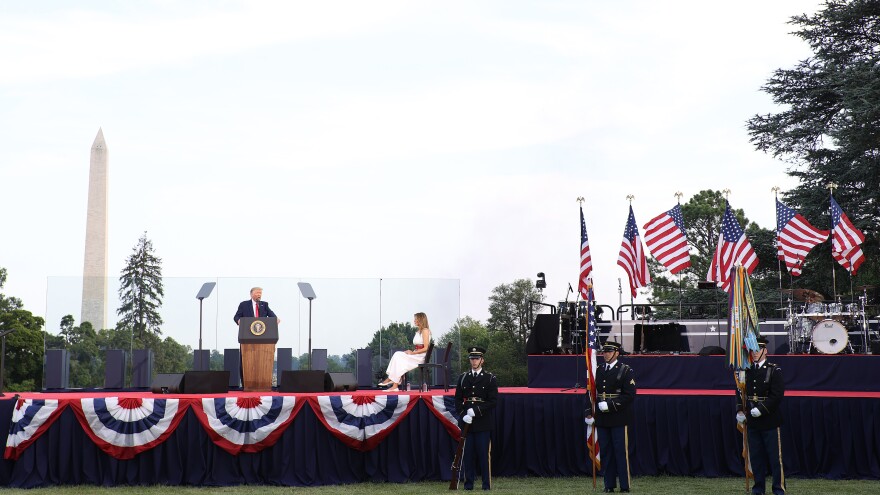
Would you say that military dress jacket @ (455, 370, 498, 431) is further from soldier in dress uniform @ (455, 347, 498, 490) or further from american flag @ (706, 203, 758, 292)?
american flag @ (706, 203, 758, 292)

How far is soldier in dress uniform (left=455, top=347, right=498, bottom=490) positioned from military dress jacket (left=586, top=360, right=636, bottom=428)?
1279 millimetres

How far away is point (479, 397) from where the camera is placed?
11664mm

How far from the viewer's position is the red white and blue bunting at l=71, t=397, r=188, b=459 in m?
11.8

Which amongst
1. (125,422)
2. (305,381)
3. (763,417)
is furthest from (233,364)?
(763,417)

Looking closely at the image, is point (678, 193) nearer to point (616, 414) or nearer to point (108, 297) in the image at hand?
point (616, 414)

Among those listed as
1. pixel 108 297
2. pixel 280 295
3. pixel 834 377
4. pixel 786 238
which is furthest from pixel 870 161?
pixel 108 297

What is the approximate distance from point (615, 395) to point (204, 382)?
5.76 meters

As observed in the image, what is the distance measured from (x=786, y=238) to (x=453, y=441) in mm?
9807

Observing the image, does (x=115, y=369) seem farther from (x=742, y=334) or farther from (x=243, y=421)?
(x=742, y=334)

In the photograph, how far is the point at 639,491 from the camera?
11.4 m

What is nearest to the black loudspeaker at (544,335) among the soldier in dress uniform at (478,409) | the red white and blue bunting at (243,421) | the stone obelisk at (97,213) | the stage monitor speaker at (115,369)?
the soldier in dress uniform at (478,409)

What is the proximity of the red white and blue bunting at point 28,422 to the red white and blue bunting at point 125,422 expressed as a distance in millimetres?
291

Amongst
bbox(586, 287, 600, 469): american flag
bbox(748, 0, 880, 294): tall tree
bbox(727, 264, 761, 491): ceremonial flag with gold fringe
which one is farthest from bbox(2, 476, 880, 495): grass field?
bbox(748, 0, 880, 294): tall tree

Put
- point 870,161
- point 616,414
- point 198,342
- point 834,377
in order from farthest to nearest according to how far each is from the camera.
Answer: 1. point 870,161
2. point 198,342
3. point 834,377
4. point 616,414
